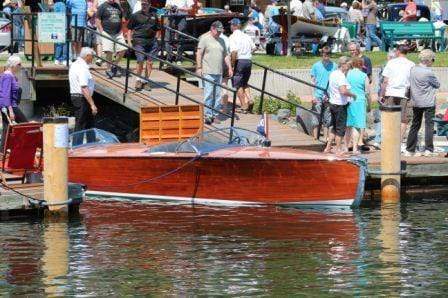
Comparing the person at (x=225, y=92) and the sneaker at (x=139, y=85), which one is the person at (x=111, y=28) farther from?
the person at (x=225, y=92)

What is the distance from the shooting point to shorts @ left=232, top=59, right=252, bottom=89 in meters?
27.3

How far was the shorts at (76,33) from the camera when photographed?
27797 mm

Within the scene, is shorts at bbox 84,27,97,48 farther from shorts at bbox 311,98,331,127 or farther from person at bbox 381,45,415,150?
person at bbox 381,45,415,150

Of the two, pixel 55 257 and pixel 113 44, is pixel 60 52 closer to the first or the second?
pixel 113 44

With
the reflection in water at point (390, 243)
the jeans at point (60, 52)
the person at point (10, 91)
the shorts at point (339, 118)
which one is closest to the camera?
the reflection in water at point (390, 243)

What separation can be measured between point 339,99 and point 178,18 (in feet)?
Answer: 27.9

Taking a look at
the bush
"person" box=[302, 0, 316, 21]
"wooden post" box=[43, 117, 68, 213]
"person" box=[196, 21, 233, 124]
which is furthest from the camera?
"person" box=[302, 0, 316, 21]

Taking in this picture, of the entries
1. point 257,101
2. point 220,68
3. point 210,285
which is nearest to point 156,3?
point 257,101

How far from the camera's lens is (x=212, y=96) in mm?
26359

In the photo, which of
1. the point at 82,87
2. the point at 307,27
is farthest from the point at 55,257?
the point at 307,27

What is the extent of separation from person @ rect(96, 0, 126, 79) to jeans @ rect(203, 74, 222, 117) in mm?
2231

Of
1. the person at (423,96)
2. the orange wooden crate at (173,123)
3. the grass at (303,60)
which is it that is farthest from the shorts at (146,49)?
the grass at (303,60)

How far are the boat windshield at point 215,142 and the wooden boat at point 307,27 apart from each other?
14706 mm

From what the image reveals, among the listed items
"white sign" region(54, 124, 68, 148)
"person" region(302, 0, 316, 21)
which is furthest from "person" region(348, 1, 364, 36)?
"white sign" region(54, 124, 68, 148)
